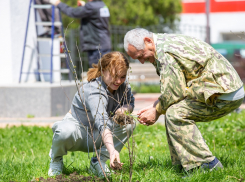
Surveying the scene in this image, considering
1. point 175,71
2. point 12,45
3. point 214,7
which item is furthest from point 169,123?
point 214,7

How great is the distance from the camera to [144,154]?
3.93m

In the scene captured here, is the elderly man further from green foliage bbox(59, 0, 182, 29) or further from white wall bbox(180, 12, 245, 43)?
white wall bbox(180, 12, 245, 43)

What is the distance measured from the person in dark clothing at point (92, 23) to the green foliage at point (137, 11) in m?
10.2

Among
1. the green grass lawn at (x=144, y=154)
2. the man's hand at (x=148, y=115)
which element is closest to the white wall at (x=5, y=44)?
the green grass lawn at (x=144, y=154)

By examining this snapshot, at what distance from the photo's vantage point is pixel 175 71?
2.88 meters

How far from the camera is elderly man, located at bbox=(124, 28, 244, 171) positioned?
9.44ft

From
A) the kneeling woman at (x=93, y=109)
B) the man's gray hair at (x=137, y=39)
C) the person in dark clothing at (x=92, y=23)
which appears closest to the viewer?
the man's gray hair at (x=137, y=39)

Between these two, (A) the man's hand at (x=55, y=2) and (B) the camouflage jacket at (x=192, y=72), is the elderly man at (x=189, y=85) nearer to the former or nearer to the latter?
(B) the camouflage jacket at (x=192, y=72)

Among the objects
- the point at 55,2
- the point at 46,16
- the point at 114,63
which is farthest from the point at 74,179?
the point at 46,16

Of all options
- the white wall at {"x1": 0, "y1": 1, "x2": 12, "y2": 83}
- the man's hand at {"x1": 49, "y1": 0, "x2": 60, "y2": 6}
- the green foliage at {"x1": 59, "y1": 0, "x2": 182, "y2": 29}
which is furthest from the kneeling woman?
the green foliage at {"x1": 59, "y1": 0, "x2": 182, "y2": 29}

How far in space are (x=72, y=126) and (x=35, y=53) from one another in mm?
4661

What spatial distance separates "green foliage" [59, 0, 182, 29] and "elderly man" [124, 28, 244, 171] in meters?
14.4

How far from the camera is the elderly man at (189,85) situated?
288 cm

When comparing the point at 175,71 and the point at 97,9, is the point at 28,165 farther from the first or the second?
the point at 97,9
